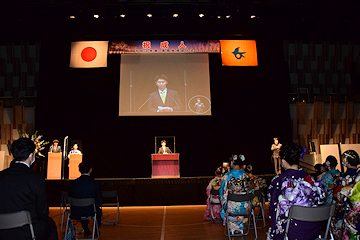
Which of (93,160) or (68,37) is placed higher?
(68,37)

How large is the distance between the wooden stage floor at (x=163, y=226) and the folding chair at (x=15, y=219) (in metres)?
2.66

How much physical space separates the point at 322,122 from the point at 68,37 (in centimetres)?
894

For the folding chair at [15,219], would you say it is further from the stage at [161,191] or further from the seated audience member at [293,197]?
the stage at [161,191]

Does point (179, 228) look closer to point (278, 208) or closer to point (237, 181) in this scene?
point (237, 181)

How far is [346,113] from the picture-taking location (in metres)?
10.2

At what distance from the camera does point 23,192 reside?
220cm

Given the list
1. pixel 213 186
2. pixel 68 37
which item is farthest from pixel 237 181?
pixel 68 37

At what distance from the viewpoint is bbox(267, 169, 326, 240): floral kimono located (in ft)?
8.28

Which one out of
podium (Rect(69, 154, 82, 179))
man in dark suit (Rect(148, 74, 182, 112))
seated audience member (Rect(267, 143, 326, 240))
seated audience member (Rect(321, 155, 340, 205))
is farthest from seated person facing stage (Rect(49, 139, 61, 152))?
seated audience member (Rect(267, 143, 326, 240))

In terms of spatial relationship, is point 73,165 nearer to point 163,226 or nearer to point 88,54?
point 88,54

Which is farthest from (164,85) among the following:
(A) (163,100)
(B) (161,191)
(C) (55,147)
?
(C) (55,147)

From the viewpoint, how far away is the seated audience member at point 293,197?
2523mm

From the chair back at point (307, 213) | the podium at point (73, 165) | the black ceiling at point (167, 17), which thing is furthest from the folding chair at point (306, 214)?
the black ceiling at point (167, 17)

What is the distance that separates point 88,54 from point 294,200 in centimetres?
851
